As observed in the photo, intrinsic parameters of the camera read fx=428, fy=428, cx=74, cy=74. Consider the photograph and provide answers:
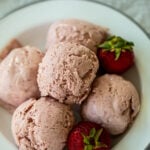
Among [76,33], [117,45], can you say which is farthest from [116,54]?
[76,33]

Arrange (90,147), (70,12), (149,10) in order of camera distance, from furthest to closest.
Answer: (149,10), (70,12), (90,147)

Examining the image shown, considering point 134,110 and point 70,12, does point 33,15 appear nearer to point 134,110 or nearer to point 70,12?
point 70,12

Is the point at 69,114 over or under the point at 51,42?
under

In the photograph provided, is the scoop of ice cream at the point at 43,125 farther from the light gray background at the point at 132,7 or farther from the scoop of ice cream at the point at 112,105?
the light gray background at the point at 132,7

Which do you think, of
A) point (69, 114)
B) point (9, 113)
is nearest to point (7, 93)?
point (9, 113)

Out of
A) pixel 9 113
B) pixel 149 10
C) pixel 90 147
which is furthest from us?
pixel 149 10

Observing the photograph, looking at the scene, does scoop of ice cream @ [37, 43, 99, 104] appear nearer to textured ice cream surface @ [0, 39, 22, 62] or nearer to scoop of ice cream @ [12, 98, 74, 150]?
scoop of ice cream @ [12, 98, 74, 150]

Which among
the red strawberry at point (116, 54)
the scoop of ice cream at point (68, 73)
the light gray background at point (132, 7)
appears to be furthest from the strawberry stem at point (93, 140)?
the light gray background at point (132, 7)
